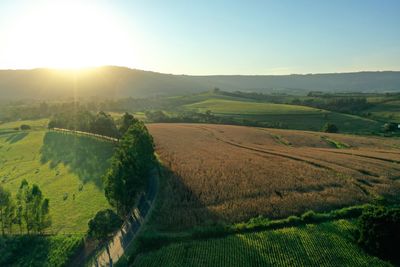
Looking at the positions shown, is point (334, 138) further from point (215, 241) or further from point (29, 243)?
point (29, 243)

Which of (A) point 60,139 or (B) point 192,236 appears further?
(A) point 60,139

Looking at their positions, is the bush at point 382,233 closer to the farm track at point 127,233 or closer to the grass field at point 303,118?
the farm track at point 127,233

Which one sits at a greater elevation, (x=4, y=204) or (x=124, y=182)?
(x=124, y=182)

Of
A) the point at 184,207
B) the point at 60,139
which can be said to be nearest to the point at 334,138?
the point at 184,207

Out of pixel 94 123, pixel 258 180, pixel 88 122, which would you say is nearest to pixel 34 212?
pixel 258 180

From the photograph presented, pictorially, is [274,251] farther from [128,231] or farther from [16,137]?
[16,137]

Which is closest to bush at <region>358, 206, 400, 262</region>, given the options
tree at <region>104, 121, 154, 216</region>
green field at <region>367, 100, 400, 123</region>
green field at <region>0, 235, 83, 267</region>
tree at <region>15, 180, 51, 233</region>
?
tree at <region>104, 121, 154, 216</region>
